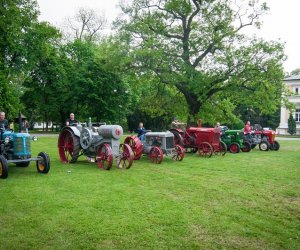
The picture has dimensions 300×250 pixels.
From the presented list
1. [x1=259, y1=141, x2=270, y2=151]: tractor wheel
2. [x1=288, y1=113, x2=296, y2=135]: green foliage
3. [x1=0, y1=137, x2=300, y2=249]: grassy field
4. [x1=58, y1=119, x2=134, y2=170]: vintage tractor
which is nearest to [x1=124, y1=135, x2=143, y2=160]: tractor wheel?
[x1=58, y1=119, x2=134, y2=170]: vintage tractor

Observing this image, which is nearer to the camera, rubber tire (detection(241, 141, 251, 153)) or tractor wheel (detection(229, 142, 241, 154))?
tractor wheel (detection(229, 142, 241, 154))

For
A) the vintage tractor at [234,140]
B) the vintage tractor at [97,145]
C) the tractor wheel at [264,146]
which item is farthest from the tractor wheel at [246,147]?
the vintage tractor at [97,145]

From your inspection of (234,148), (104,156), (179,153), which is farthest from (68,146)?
(234,148)

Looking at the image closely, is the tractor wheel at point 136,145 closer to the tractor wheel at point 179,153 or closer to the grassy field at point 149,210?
the tractor wheel at point 179,153

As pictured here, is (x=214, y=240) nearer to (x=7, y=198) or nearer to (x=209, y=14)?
(x=7, y=198)

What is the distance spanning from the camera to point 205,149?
577 inches

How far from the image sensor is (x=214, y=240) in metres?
4.63

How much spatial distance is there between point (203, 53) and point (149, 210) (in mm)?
15724

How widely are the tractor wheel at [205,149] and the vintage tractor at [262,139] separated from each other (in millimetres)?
4178

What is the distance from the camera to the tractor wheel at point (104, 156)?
34.0 feet

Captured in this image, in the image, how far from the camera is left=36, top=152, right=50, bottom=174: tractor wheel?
30.7ft

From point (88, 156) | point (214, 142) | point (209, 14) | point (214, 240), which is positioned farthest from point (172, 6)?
point (214, 240)

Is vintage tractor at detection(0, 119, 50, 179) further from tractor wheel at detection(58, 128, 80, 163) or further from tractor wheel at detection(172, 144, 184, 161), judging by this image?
tractor wheel at detection(172, 144, 184, 161)

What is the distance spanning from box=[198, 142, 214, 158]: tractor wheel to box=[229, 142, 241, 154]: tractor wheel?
2.54 m
